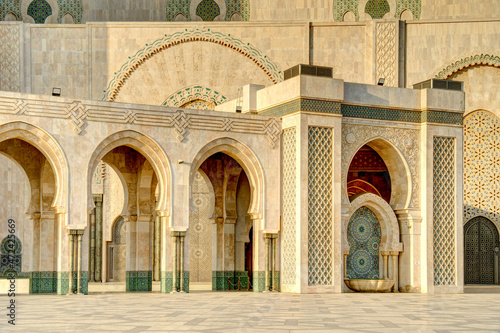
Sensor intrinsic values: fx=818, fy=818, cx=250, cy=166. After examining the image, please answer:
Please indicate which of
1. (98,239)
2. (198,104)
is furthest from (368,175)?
A: (98,239)

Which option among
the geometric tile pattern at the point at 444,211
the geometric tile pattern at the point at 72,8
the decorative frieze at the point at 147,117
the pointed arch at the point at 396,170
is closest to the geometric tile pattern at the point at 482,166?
the geometric tile pattern at the point at 444,211

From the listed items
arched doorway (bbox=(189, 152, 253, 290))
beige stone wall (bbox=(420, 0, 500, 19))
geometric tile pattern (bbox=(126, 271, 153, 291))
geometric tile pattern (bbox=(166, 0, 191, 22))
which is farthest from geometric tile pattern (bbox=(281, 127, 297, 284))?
beige stone wall (bbox=(420, 0, 500, 19))

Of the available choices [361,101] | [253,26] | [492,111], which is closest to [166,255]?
[361,101]

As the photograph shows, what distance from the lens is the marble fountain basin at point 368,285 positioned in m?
14.1

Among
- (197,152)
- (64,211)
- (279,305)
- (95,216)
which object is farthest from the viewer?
(95,216)

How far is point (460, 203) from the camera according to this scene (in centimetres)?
1477

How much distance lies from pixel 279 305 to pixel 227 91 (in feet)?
28.0

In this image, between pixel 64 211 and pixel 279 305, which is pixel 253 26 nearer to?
pixel 64 211

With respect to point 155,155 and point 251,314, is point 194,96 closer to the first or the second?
point 155,155

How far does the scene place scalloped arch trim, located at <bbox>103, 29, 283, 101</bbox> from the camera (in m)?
18.1

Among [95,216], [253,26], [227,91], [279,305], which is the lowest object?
[279,305]

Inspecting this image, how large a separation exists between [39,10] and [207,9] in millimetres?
3967

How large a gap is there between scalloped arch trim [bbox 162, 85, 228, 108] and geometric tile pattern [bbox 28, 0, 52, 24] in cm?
386

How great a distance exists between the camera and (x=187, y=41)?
18.3 meters
